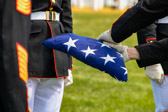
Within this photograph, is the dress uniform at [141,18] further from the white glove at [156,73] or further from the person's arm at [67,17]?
the person's arm at [67,17]

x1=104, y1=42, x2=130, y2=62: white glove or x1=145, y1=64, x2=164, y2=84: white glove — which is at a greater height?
x1=104, y1=42, x2=130, y2=62: white glove

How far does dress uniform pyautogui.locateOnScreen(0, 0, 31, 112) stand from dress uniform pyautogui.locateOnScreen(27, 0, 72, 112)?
110 centimetres

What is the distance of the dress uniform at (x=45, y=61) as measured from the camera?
8.80 feet

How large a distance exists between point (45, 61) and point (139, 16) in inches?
36.9

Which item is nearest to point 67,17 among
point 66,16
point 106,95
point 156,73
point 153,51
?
point 66,16

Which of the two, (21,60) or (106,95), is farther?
(106,95)

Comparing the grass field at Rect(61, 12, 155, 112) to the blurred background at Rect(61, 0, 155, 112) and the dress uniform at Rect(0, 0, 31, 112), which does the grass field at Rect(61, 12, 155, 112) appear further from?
the dress uniform at Rect(0, 0, 31, 112)

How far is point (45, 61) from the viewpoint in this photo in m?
2.77

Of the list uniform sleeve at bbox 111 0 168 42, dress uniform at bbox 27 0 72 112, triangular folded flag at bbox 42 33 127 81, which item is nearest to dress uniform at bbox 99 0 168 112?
uniform sleeve at bbox 111 0 168 42

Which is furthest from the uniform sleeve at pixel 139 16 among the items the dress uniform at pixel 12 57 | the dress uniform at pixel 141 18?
the dress uniform at pixel 12 57

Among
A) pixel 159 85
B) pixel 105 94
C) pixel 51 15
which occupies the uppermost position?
pixel 51 15

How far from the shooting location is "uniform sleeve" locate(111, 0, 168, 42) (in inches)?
82.8

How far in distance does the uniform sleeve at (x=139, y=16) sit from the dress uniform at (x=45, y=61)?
0.72 m

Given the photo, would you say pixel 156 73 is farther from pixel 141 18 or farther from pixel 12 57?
pixel 12 57
